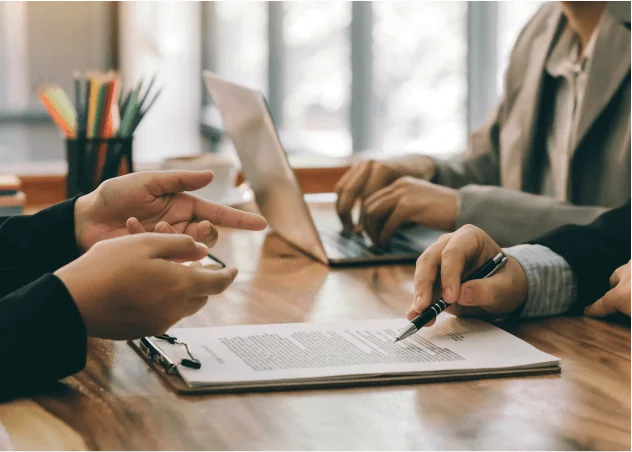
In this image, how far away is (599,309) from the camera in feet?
3.47

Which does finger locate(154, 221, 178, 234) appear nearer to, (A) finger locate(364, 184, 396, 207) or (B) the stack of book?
(A) finger locate(364, 184, 396, 207)

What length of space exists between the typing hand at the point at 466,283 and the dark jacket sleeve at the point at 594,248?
0.33ft

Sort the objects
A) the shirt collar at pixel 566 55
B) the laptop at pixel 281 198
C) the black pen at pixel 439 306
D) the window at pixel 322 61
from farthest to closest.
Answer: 1. the window at pixel 322 61
2. the shirt collar at pixel 566 55
3. the laptop at pixel 281 198
4. the black pen at pixel 439 306

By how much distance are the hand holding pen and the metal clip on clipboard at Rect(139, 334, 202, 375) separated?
0.25 metres

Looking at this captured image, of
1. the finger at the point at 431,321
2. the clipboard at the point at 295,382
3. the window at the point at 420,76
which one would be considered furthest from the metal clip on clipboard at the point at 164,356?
the window at the point at 420,76

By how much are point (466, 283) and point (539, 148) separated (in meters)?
0.88

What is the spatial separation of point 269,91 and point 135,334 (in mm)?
4196

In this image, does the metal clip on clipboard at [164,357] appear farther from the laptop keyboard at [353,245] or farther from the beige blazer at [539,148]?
the beige blazer at [539,148]

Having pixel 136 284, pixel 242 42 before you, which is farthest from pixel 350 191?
pixel 242 42

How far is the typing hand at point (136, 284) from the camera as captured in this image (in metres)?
0.77

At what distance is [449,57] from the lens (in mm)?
3955

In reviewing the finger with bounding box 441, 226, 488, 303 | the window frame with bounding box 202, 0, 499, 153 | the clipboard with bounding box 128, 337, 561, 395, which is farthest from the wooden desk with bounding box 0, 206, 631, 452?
the window frame with bounding box 202, 0, 499, 153

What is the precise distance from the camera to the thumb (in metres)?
1.04

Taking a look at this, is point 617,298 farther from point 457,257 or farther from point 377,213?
point 377,213
